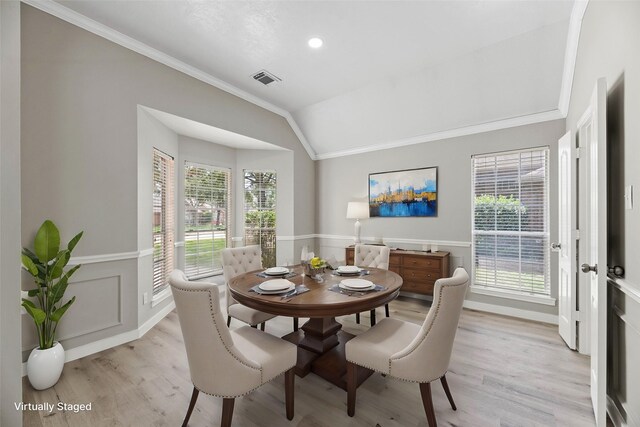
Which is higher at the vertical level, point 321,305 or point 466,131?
point 466,131

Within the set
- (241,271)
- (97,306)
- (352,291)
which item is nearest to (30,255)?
(97,306)

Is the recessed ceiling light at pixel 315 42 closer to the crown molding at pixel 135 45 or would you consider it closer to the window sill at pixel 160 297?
the crown molding at pixel 135 45

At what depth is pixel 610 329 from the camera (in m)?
1.78

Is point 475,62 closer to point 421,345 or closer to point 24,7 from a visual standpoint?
point 421,345

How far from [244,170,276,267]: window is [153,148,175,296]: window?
1416 millimetres

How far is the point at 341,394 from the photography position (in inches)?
79.0

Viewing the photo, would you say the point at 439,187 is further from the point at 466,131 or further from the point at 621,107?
the point at 621,107

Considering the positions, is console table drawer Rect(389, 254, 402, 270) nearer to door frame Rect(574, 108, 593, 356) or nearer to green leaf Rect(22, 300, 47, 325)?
door frame Rect(574, 108, 593, 356)

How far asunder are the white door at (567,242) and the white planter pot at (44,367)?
180 inches

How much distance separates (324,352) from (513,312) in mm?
2724

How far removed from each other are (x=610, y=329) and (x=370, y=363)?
1598 mm

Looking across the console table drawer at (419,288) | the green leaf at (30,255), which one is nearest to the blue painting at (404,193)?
the console table drawer at (419,288)

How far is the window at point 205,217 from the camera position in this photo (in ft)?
14.6

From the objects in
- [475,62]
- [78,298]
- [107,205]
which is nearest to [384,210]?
[475,62]
